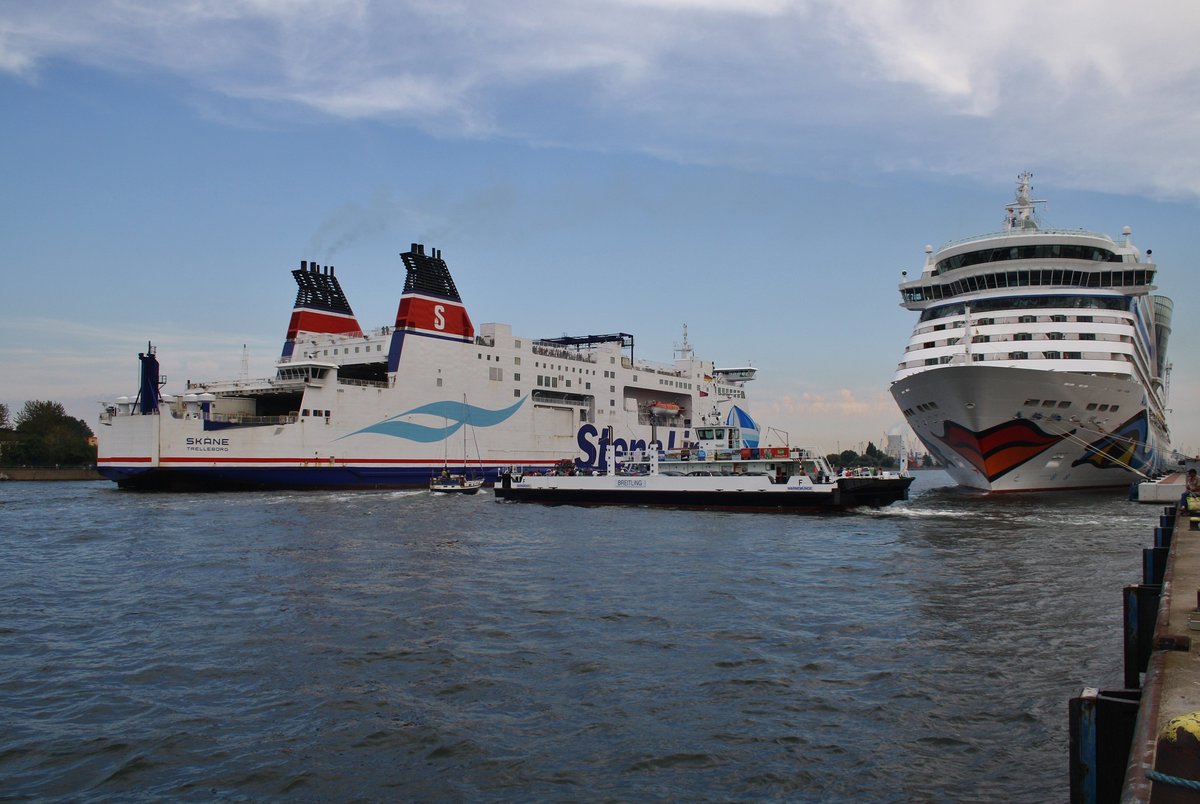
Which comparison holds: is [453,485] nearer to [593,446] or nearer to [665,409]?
[593,446]

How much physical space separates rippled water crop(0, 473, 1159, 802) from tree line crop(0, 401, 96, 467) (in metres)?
72.1

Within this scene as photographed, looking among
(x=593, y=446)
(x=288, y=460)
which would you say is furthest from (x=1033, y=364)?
(x=288, y=460)

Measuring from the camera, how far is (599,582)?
1574 centimetres

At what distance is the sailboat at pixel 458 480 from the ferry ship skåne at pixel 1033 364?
72.7 ft

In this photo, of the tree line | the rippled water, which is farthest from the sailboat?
the tree line

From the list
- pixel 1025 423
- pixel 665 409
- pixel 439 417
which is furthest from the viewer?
pixel 665 409

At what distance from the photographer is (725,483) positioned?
108 feet

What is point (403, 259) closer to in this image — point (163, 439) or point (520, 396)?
point (520, 396)

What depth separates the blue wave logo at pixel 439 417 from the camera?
145ft

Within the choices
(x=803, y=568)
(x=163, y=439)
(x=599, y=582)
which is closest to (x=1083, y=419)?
(x=803, y=568)

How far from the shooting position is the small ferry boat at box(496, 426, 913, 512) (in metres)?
31.8

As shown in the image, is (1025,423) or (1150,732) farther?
(1025,423)

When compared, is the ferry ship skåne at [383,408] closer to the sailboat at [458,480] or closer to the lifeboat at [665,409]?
the sailboat at [458,480]

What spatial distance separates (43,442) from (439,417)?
57438 millimetres
